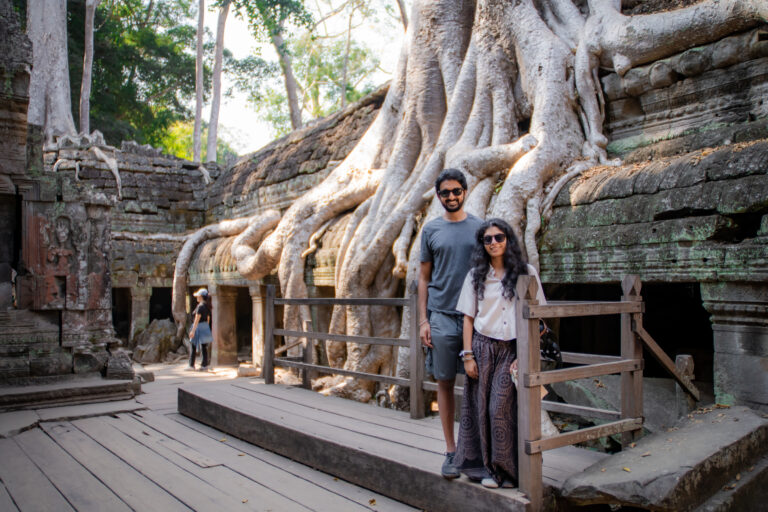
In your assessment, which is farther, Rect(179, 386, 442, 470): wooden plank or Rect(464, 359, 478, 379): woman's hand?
Rect(179, 386, 442, 470): wooden plank

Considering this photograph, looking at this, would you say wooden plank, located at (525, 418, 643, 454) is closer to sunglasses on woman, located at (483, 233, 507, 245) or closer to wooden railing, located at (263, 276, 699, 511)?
wooden railing, located at (263, 276, 699, 511)

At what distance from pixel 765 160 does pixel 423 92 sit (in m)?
4.12

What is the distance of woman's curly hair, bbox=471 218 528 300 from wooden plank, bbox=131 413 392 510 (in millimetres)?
1158

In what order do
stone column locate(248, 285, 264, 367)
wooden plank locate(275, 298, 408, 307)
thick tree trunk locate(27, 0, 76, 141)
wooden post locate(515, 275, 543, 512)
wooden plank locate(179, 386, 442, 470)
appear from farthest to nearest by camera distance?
thick tree trunk locate(27, 0, 76, 141)
stone column locate(248, 285, 264, 367)
wooden plank locate(275, 298, 408, 307)
wooden plank locate(179, 386, 442, 470)
wooden post locate(515, 275, 543, 512)

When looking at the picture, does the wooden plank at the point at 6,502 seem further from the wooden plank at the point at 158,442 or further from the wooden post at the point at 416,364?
the wooden post at the point at 416,364

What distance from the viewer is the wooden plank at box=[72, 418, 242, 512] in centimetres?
290

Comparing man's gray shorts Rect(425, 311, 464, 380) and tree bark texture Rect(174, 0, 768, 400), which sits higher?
tree bark texture Rect(174, 0, 768, 400)

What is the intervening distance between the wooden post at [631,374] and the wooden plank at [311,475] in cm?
111

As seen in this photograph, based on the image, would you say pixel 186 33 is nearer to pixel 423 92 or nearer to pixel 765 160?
pixel 423 92

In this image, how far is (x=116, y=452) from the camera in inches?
150

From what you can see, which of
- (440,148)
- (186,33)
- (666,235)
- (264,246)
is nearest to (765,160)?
(666,235)

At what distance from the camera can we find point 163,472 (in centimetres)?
338

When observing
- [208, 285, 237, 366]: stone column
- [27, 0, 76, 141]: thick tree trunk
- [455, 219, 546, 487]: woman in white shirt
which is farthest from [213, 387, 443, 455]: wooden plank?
[27, 0, 76, 141]: thick tree trunk

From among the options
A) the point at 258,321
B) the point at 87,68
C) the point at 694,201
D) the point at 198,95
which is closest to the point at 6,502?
the point at 694,201
